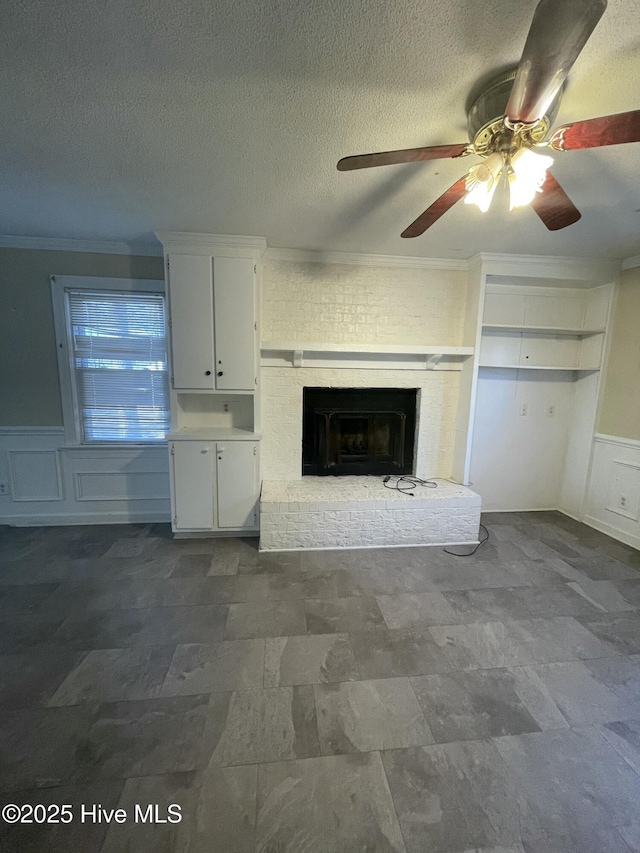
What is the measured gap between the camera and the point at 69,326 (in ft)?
9.32

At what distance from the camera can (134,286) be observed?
2.84 metres

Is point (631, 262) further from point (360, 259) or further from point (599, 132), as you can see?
point (599, 132)

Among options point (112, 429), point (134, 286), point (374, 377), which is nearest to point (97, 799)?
point (112, 429)

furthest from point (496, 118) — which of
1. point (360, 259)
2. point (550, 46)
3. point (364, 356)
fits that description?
point (364, 356)

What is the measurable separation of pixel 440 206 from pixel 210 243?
1.81 metres

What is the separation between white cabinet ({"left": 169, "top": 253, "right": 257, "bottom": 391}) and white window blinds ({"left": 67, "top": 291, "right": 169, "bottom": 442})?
0.50m

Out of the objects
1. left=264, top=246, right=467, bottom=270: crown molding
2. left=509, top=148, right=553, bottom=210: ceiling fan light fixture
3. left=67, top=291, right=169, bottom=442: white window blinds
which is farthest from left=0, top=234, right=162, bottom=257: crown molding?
left=509, top=148, right=553, bottom=210: ceiling fan light fixture

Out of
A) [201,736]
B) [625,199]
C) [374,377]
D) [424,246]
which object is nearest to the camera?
[201,736]

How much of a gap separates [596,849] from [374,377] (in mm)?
2745

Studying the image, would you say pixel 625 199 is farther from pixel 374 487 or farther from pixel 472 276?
pixel 374 487

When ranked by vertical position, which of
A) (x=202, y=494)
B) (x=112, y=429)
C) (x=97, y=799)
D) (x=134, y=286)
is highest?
(x=134, y=286)

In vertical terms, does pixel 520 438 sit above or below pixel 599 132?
below

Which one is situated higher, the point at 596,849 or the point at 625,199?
the point at 625,199

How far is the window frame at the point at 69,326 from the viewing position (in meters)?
2.77
